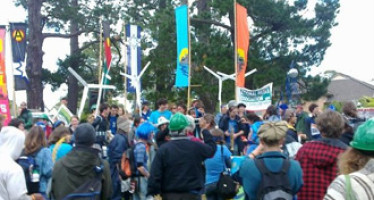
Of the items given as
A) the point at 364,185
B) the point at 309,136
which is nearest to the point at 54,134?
the point at 309,136

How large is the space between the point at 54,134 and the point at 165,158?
2596mm

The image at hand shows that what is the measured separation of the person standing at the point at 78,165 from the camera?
19.0 ft

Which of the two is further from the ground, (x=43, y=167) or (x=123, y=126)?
(x=123, y=126)

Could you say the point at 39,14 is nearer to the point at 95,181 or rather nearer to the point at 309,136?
the point at 309,136

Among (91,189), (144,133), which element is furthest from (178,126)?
(144,133)

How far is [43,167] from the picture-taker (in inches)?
265

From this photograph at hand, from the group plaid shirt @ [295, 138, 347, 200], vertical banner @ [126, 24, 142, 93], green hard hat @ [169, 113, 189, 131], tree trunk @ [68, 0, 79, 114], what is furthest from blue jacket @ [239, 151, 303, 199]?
tree trunk @ [68, 0, 79, 114]

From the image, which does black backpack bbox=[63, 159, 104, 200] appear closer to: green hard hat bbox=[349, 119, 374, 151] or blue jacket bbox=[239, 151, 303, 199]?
blue jacket bbox=[239, 151, 303, 199]

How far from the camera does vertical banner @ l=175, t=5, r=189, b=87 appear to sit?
19.1 m

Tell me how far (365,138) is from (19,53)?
1524 centimetres

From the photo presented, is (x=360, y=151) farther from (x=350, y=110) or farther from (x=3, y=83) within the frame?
→ (x=3, y=83)

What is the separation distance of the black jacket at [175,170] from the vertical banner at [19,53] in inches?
451

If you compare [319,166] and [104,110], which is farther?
[104,110]

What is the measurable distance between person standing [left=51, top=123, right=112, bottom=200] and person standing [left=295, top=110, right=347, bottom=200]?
2039 mm
